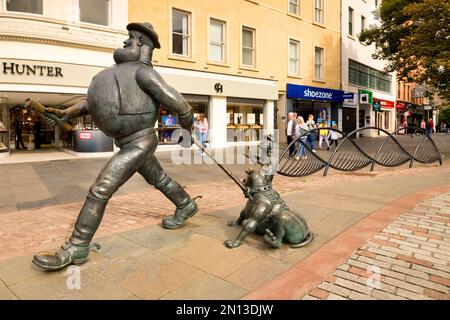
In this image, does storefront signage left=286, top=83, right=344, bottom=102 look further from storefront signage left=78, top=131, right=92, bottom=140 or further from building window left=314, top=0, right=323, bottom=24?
storefront signage left=78, top=131, right=92, bottom=140

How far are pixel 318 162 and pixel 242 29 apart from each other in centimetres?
1239

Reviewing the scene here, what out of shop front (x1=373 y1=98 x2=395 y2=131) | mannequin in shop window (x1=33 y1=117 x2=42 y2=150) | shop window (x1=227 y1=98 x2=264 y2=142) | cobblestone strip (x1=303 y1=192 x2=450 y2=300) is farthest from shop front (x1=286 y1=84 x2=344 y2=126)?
cobblestone strip (x1=303 y1=192 x2=450 y2=300)

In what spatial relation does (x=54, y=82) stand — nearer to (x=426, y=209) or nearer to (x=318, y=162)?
(x=318, y=162)

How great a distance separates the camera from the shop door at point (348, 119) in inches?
1035

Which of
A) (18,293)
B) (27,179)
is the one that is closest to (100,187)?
(18,293)

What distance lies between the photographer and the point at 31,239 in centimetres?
372

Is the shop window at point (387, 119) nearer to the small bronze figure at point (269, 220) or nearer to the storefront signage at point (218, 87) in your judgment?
the storefront signage at point (218, 87)

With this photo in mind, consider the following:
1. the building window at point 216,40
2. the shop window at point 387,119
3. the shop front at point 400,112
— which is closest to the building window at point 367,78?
the shop window at point 387,119

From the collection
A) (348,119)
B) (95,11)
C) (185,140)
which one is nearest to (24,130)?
(95,11)

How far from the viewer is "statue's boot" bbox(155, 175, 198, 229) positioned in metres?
3.85

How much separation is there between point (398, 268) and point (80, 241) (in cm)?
256

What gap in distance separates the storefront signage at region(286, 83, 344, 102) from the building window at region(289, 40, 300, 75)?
113 cm

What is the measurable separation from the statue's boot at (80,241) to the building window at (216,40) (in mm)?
15273

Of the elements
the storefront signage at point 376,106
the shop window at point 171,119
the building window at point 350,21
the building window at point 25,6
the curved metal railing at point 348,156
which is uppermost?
the building window at point 350,21
